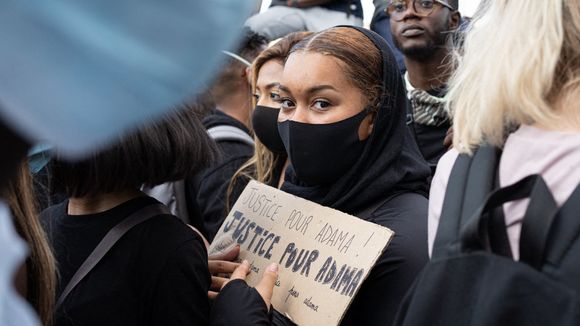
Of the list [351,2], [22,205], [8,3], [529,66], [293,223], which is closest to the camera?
[8,3]

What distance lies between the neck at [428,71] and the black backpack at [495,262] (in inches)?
104

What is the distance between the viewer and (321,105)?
8.46 ft

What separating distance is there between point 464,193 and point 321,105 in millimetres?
1050

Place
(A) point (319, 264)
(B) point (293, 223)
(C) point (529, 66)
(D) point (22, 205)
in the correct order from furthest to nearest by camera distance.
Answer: (B) point (293, 223) → (A) point (319, 264) → (D) point (22, 205) → (C) point (529, 66)

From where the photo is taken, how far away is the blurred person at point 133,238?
2.19 meters

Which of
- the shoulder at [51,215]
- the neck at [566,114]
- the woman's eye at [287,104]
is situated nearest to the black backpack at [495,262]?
the neck at [566,114]

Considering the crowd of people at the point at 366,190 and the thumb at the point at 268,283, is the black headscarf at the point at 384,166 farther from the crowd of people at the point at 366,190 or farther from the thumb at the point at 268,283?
the thumb at the point at 268,283

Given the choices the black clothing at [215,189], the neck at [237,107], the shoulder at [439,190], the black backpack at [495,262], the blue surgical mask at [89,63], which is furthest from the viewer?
the neck at [237,107]

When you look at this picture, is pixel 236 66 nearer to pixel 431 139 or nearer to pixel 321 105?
pixel 431 139

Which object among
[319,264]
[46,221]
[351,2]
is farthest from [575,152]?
[351,2]

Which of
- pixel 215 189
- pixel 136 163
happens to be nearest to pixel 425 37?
pixel 215 189

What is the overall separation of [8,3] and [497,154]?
3.79ft

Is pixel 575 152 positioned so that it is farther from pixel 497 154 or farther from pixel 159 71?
pixel 159 71

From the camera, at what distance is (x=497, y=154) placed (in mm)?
1629
